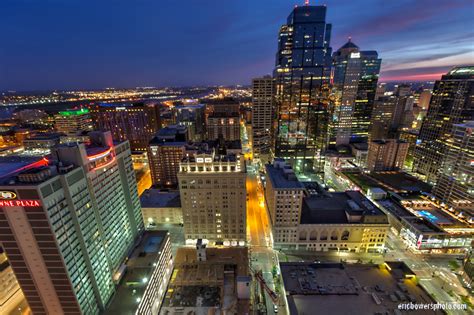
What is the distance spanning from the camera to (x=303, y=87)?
158250 mm

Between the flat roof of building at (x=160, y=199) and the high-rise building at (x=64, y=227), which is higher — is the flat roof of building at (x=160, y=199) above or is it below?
below

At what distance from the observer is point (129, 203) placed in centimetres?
7994

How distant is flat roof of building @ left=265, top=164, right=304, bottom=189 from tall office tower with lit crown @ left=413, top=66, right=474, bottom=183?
104m

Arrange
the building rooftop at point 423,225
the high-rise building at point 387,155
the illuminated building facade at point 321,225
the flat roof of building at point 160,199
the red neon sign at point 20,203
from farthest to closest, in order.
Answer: the high-rise building at point 387,155 → the flat roof of building at point 160,199 → the building rooftop at point 423,225 → the illuminated building facade at point 321,225 → the red neon sign at point 20,203

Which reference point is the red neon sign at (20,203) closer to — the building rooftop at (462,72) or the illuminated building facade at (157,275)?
the illuminated building facade at (157,275)

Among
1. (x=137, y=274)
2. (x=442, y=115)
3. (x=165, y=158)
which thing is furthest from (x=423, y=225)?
(x=165, y=158)

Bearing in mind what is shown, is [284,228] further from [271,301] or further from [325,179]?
[325,179]

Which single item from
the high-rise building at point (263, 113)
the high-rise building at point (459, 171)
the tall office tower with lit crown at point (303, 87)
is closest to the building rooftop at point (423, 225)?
the high-rise building at point (459, 171)

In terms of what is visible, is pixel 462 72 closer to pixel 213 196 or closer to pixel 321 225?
pixel 321 225

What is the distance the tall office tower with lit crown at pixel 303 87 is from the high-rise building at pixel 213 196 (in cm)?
8870

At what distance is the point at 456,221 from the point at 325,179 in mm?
75833

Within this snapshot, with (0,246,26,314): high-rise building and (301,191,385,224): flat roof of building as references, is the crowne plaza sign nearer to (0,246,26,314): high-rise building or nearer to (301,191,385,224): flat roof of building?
(0,246,26,314): high-rise building

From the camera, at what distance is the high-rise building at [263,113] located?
17575 centimetres

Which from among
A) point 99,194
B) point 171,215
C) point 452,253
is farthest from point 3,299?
point 452,253
